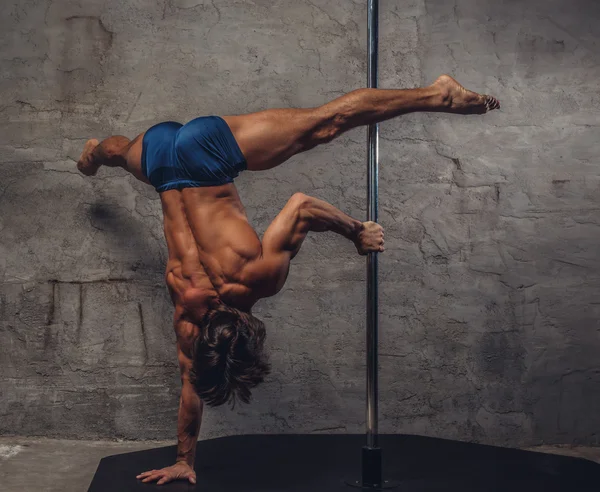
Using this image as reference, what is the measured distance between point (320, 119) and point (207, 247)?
2.22ft

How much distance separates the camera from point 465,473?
10.4 ft

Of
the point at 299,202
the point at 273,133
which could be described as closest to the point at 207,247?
the point at 299,202

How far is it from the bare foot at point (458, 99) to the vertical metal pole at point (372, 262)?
0.28 meters

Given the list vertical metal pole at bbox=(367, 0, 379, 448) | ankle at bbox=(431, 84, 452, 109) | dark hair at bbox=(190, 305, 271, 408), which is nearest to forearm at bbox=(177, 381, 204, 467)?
dark hair at bbox=(190, 305, 271, 408)

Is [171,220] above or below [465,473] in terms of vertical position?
above

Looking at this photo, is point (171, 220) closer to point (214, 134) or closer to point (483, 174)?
point (214, 134)

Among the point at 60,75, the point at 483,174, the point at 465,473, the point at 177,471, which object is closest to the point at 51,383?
the point at 177,471

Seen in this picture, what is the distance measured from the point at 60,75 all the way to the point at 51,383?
1694mm

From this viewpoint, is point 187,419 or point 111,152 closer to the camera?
point 187,419

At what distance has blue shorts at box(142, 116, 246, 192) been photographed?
2.95m

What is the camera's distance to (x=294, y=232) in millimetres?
2932

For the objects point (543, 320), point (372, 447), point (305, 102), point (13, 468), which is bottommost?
point (13, 468)

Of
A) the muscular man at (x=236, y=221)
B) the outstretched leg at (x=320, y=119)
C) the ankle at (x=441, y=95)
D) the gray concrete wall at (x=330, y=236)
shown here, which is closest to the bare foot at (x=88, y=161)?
the gray concrete wall at (x=330, y=236)

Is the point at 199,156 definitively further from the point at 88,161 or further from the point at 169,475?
the point at 169,475
